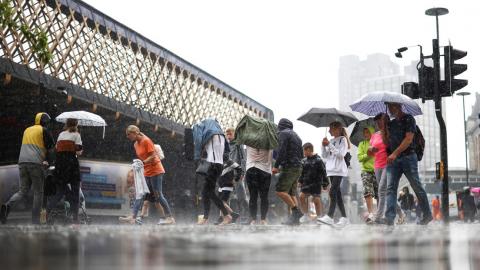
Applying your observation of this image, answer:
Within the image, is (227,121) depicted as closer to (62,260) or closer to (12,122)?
(12,122)

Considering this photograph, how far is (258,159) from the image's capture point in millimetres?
10820

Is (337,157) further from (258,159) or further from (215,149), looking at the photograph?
(215,149)

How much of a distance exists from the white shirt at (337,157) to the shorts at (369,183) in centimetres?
65

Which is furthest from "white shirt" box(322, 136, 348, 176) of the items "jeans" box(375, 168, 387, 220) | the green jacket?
"jeans" box(375, 168, 387, 220)

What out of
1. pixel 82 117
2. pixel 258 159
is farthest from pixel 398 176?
pixel 82 117

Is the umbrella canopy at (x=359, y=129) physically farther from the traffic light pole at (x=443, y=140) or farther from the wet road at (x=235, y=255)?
the wet road at (x=235, y=255)

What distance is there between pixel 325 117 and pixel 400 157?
15.2 feet

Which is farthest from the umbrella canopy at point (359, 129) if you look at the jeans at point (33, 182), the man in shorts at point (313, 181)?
the jeans at point (33, 182)

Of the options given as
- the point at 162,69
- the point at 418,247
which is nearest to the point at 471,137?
the point at 162,69

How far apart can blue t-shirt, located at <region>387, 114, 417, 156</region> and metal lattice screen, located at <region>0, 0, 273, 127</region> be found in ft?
50.1

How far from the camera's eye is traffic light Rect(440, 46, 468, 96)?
13523mm

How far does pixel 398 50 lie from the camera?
65.3ft

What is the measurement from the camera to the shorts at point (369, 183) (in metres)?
12.1

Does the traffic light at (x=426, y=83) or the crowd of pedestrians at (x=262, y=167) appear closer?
the crowd of pedestrians at (x=262, y=167)
